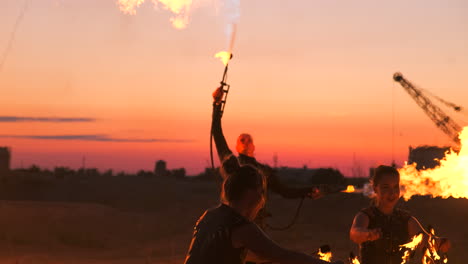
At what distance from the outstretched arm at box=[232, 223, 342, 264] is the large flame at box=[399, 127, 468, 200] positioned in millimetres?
3043

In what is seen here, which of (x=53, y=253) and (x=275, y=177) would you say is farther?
(x=53, y=253)

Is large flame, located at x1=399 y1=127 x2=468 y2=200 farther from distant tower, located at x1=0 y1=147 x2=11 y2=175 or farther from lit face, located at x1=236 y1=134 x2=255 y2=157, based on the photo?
distant tower, located at x1=0 y1=147 x2=11 y2=175

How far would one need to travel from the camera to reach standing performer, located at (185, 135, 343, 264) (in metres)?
4.33

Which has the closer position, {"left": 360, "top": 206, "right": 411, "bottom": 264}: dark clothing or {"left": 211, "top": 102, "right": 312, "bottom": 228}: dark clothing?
{"left": 360, "top": 206, "right": 411, "bottom": 264}: dark clothing

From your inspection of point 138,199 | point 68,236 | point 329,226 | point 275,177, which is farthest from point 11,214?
point 275,177

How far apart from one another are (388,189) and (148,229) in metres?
20.6

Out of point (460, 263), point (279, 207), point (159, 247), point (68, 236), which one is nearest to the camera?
point (460, 263)

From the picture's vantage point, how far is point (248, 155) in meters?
8.68

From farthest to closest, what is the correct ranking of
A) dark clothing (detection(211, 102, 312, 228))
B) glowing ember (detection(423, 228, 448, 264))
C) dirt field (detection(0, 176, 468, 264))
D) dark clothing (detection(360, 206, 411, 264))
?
dirt field (detection(0, 176, 468, 264)) → dark clothing (detection(211, 102, 312, 228)) → dark clothing (detection(360, 206, 411, 264)) → glowing ember (detection(423, 228, 448, 264))

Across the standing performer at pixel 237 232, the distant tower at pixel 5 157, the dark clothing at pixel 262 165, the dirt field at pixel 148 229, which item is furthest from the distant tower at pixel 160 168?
the standing performer at pixel 237 232

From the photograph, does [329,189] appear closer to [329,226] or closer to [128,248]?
[128,248]

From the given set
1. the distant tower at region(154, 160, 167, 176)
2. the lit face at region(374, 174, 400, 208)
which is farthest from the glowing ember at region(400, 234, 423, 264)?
the distant tower at region(154, 160, 167, 176)

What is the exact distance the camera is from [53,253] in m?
19.0

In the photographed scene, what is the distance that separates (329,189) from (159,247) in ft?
43.1
